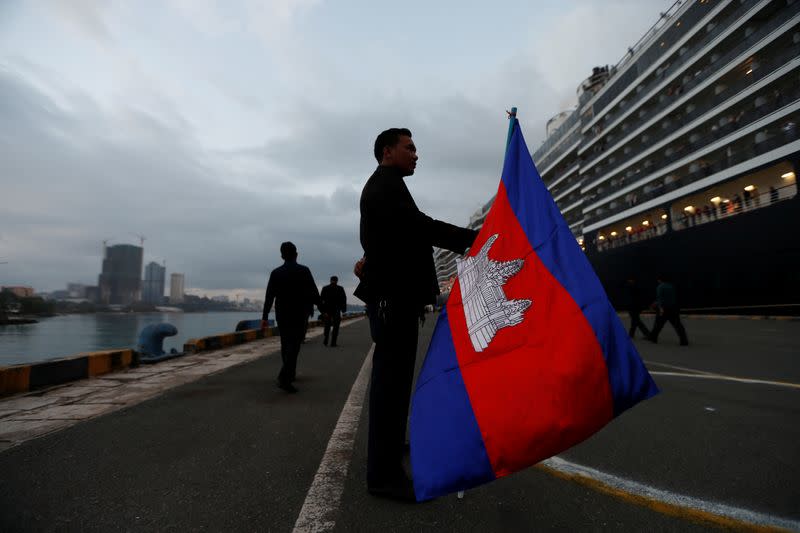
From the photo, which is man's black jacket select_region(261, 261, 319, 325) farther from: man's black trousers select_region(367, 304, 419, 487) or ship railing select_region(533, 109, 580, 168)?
ship railing select_region(533, 109, 580, 168)

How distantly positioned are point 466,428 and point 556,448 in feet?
1.04

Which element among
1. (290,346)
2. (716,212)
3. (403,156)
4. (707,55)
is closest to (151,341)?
(290,346)

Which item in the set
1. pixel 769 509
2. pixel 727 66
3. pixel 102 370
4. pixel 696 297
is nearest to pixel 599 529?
pixel 769 509

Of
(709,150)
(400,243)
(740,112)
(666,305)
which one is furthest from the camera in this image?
(709,150)

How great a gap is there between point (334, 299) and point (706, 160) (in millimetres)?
23652

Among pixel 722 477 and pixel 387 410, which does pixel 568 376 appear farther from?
pixel 722 477

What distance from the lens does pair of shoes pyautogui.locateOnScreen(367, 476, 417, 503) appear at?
1.68 metres

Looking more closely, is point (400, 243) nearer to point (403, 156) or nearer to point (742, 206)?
point (403, 156)

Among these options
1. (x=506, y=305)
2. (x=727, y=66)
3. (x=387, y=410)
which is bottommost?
(x=387, y=410)

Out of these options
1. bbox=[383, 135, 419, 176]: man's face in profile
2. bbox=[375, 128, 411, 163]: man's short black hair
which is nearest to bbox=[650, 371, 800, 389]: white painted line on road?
bbox=[383, 135, 419, 176]: man's face in profile

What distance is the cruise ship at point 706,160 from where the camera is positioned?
49.2 feet

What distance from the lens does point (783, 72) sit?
16.2 metres

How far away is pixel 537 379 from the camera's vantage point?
132cm

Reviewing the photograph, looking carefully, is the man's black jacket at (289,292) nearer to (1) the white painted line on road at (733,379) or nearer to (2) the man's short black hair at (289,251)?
(2) the man's short black hair at (289,251)
